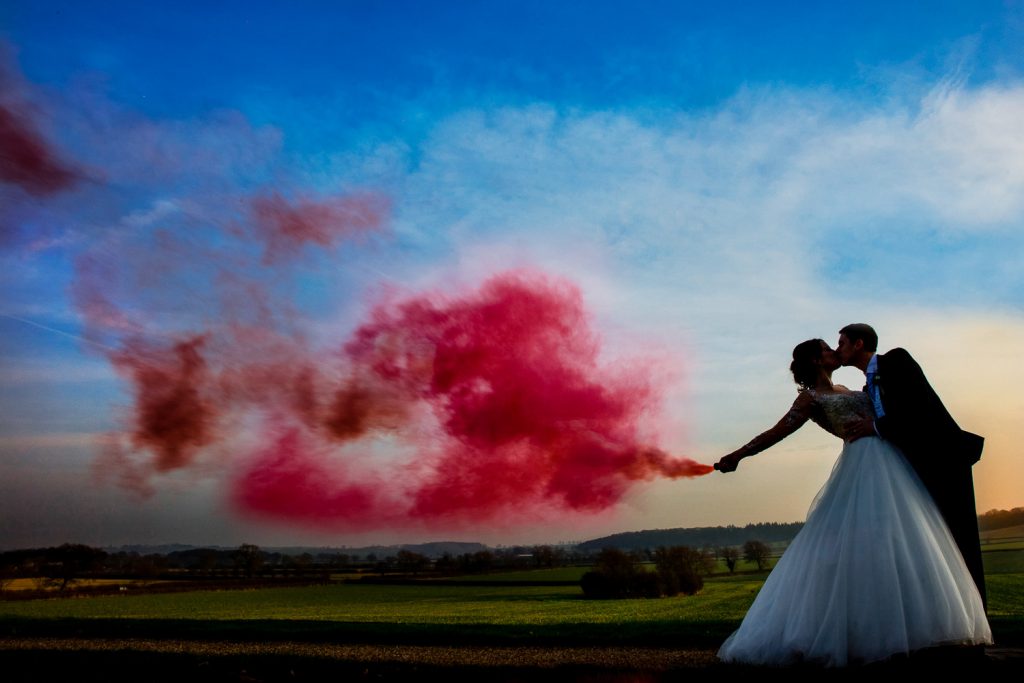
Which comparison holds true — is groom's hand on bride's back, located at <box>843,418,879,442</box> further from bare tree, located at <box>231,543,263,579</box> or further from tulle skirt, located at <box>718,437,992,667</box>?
bare tree, located at <box>231,543,263,579</box>

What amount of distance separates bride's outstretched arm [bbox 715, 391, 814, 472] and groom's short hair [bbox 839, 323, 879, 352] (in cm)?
92

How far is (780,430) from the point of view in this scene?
31.9ft

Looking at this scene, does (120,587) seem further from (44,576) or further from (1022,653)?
(1022,653)

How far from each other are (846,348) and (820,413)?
2.90 ft

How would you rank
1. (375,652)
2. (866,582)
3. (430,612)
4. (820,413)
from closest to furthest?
(866,582), (820,413), (375,652), (430,612)

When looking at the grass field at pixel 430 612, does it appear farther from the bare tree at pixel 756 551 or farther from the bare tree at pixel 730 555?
the bare tree at pixel 756 551

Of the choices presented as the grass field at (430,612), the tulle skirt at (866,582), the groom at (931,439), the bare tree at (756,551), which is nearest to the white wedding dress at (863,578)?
the tulle skirt at (866,582)

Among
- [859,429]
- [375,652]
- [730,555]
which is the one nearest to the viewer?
[859,429]

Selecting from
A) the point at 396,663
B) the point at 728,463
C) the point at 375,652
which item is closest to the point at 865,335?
the point at 728,463

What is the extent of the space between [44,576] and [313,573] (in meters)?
26.8

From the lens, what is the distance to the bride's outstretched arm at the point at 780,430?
379 inches

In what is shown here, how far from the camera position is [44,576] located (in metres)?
69.0

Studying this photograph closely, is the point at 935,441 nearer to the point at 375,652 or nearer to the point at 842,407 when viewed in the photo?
the point at 842,407

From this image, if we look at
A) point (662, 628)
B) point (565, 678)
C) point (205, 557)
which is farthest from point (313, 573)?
point (565, 678)
